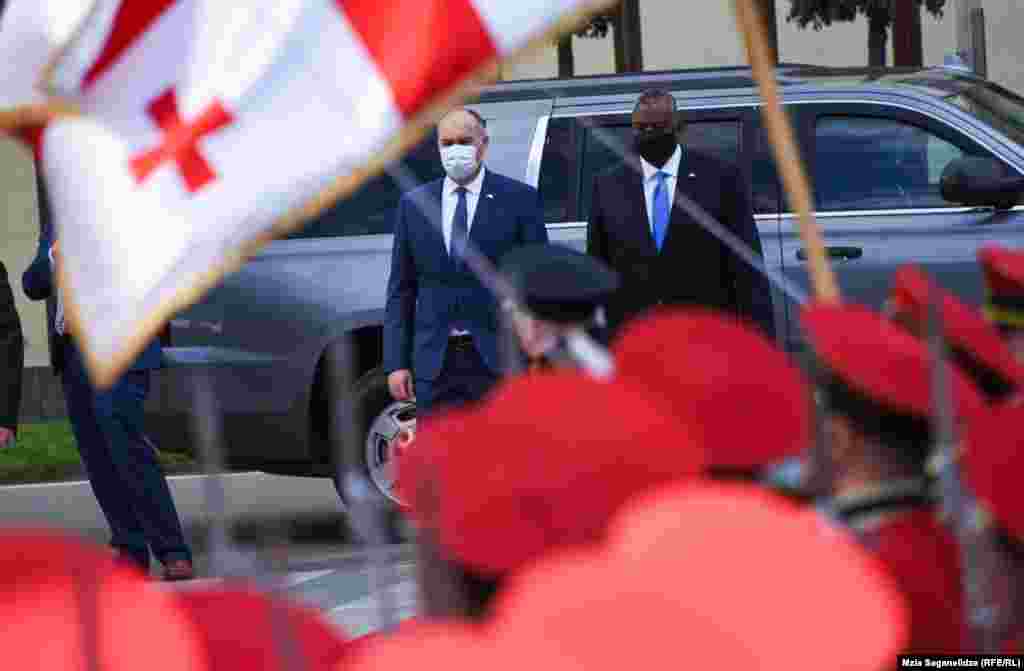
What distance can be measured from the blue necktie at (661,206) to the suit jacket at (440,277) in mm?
355

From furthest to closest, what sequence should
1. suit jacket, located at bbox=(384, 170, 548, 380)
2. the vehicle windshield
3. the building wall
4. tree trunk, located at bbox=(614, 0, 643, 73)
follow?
the building wall → tree trunk, located at bbox=(614, 0, 643, 73) → the vehicle windshield → suit jacket, located at bbox=(384, 170, 548, 380)

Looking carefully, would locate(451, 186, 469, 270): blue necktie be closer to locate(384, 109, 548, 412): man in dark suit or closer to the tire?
locate(384, 109, 548, 412): man in dark suit

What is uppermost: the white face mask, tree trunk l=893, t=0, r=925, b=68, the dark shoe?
tree trunk l=893, t=0, r=925, b=68

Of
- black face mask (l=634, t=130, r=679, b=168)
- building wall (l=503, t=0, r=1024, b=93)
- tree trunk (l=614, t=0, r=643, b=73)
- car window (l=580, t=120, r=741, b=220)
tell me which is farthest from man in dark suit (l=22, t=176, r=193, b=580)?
building wall (l=503, t=0, r=1024, b=93)

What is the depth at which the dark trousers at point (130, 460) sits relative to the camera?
8383mm

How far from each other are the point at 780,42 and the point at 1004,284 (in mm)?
22231

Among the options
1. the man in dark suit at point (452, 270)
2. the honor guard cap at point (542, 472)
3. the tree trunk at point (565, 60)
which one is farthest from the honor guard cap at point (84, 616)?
the tree trunk at point (565, 60)

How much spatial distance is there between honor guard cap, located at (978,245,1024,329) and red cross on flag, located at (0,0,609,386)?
1.92ft

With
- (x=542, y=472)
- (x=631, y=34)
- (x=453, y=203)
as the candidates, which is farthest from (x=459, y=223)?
(x=631, y=34)

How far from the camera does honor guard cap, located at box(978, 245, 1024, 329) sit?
2.93 meters

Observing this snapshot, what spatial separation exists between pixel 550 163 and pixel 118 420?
7.18 ft

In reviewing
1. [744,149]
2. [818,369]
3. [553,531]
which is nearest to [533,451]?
[553,531]

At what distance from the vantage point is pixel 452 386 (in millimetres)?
7312

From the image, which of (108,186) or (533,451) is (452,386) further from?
(533,451)
